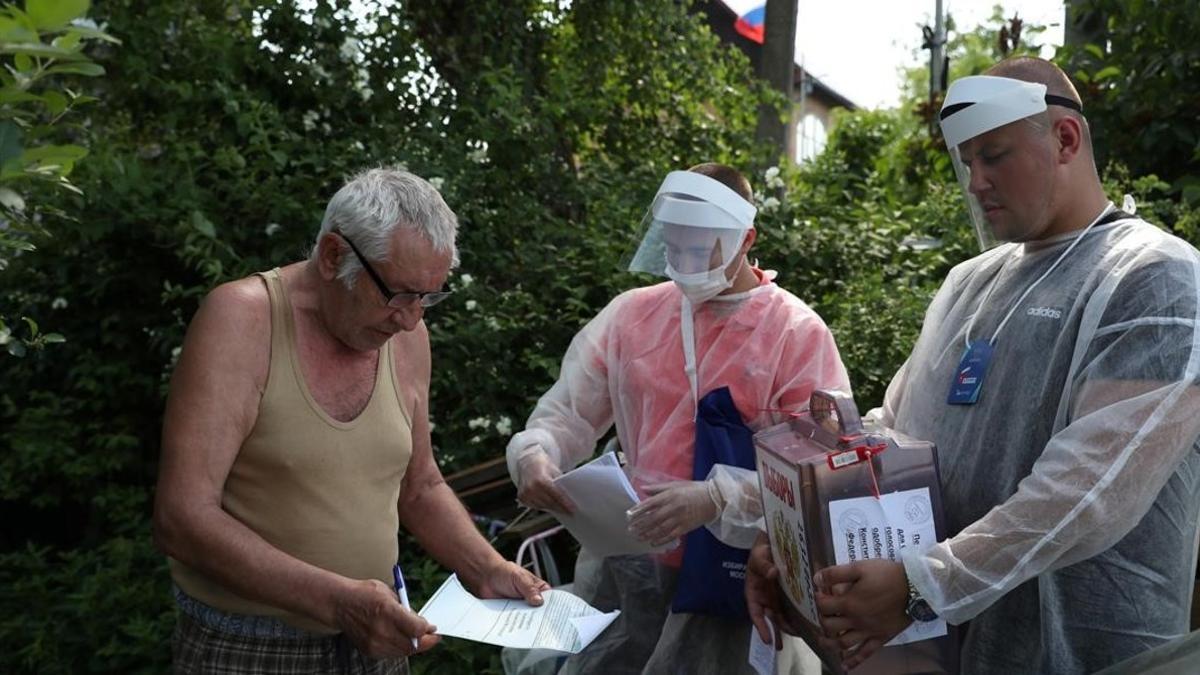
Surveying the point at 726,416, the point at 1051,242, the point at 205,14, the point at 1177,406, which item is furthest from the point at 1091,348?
the point at 205,14

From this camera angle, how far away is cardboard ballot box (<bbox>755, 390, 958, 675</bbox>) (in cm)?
219

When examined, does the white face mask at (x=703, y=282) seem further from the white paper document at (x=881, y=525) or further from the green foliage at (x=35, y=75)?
the green foliage at (x=35, y=75)

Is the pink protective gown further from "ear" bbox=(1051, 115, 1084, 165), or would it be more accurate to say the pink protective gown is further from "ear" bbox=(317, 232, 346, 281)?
"ear" bbox=(317, 232, 346, 281)

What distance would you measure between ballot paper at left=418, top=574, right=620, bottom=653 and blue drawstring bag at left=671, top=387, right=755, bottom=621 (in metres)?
0.37

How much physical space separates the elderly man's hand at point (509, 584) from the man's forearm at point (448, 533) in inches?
0.8

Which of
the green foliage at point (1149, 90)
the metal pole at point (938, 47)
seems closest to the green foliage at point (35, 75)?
the green foliage at point (1149, 90)

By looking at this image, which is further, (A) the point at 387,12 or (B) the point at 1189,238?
(A) the point at 387,12

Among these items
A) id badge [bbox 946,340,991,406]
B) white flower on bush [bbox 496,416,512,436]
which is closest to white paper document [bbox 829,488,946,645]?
id badge [bbox 946,340,991,406]

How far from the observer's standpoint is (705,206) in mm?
3180

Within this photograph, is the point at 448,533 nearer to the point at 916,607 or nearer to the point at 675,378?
the point at 675,378

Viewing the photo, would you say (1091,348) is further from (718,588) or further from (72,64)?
(72,64)

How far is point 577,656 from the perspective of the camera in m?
3.22

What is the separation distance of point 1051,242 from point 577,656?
1562mm

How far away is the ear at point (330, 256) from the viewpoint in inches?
99.7
